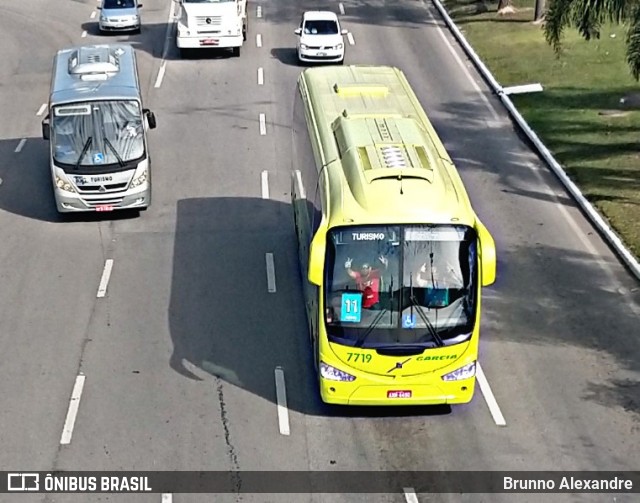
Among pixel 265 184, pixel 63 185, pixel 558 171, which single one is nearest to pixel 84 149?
pixel 63 185

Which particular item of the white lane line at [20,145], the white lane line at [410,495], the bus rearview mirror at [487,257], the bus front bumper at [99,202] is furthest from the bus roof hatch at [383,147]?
the white lane line at [20,145]

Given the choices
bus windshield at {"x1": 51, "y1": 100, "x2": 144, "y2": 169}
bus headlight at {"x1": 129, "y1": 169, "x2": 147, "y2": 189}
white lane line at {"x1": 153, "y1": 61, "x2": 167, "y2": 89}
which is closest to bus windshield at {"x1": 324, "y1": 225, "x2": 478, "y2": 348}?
bus headlight at {"x1": 129, "y1": 169, "x2": 147, "y2": 189}

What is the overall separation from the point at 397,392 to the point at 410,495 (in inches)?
64.0

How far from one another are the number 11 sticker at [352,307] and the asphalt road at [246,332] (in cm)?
184

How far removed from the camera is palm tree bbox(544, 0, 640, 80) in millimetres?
23422

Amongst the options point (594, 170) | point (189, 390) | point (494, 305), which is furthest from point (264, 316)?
point (594, 170)

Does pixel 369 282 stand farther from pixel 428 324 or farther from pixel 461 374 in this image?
pixel 461 374

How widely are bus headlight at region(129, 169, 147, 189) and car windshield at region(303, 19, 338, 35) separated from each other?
51.3 feet

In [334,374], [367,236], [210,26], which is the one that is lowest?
[210,26]

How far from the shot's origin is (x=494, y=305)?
19938 mm

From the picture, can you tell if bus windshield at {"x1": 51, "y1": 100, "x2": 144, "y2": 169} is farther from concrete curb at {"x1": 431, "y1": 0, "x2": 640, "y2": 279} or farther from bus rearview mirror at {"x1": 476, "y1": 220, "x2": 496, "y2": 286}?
bus rearview mirror at {"x1": 476, "y1": 220, "x2": 496, "y2": 286}

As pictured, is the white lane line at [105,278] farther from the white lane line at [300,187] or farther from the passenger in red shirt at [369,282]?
the passenger in red shirt at [369,282]

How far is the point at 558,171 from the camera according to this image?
88.4ft

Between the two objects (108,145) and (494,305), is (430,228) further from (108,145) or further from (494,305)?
(108,145)
